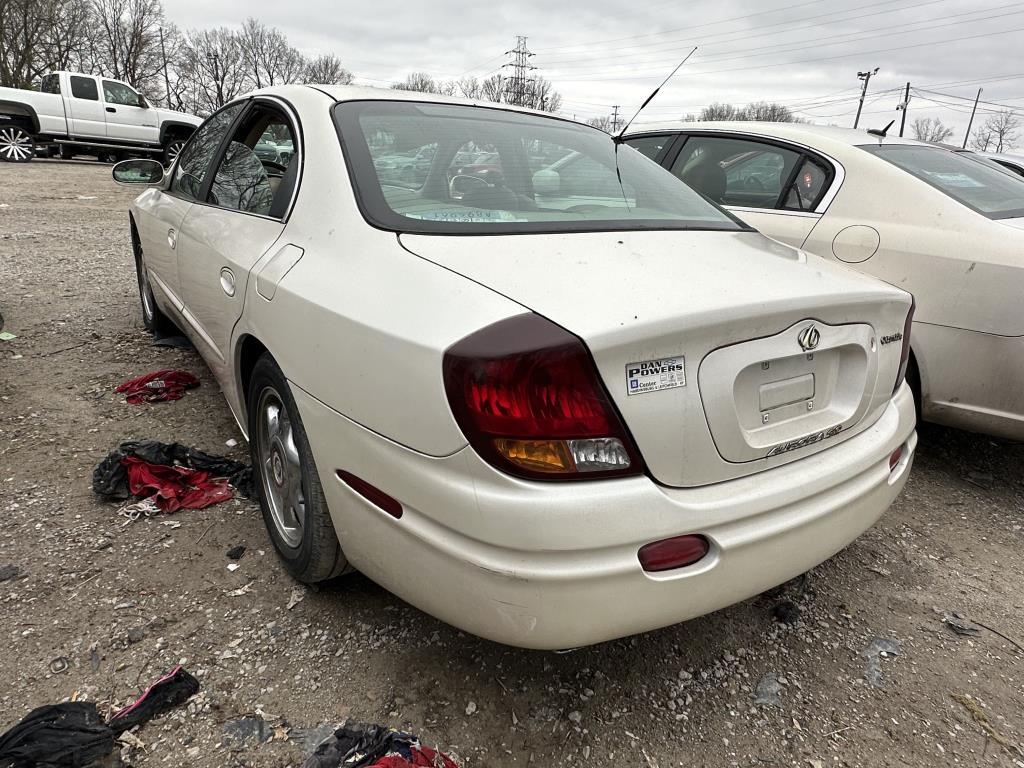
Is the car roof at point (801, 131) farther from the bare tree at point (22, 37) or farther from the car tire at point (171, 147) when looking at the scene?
the bare tree at point (22, 37)

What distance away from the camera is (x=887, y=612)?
229 cm

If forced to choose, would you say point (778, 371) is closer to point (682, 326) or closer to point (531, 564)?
point (682, 326)

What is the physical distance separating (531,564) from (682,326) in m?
0.58

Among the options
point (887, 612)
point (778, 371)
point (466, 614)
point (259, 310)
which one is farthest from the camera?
point (887, 612)

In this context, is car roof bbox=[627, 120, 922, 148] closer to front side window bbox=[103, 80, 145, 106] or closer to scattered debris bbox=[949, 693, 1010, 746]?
scattered debris bbox=[949, 693, 1010, 746]

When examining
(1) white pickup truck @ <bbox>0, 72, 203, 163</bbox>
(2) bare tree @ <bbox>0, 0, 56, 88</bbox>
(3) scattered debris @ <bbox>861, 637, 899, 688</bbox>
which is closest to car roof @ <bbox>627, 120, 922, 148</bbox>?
(3) scattered debris @ <bbox>861, 637, 899, 688</bbox>

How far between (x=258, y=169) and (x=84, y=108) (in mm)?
17223

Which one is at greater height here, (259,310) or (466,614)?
(259,310)

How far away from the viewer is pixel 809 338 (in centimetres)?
165

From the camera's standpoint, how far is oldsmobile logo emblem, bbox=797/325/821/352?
1.64m

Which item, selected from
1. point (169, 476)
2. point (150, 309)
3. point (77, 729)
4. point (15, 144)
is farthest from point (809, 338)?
point (15, 144)

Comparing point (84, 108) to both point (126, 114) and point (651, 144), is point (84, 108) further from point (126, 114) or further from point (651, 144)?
point (651, 144)

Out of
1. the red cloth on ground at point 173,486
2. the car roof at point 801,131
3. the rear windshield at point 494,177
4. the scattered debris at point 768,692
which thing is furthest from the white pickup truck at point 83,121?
the scattered debris at point 768,692

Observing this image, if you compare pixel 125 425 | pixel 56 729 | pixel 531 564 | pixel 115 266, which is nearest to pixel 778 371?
pixel 531 564
